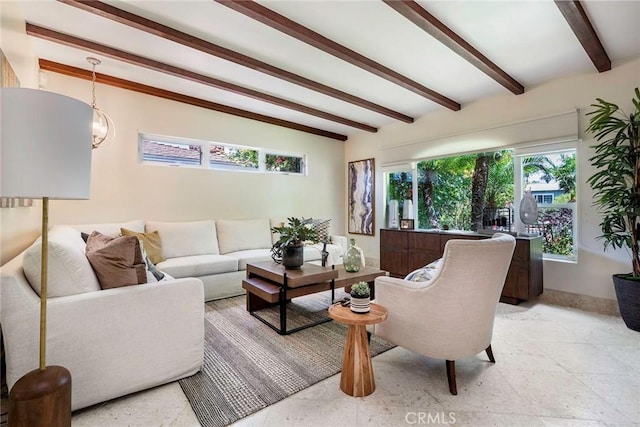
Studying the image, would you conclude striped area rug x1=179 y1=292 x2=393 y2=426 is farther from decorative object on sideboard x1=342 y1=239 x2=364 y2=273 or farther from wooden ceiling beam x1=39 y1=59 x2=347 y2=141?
wooden ceiling beam x1=39 y1=59 x2=347 y2=141

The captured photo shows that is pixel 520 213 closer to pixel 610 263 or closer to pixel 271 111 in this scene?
pixel 610 263

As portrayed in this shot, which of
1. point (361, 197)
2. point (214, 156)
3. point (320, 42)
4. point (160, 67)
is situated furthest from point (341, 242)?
point (160, 67)

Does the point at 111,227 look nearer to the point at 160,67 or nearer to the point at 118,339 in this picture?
the point at 160,67

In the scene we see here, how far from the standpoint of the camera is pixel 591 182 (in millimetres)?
3178

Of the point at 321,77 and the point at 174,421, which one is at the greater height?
the point at 321,77

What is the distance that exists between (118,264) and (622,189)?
429 centimetres

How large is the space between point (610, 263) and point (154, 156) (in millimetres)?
5627

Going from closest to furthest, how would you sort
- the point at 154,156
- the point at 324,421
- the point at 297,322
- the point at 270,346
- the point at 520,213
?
the point at 324,421, the point at 270,346, the point at 297,322, the point at 520,213, the point at 154,156

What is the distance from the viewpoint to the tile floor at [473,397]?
1542 mm

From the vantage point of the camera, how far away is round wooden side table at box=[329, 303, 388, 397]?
1.73 metres

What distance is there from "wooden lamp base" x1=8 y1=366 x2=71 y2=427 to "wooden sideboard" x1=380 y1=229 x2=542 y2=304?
3883mm

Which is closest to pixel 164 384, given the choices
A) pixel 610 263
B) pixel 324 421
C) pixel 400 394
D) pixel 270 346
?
pixel 270 346

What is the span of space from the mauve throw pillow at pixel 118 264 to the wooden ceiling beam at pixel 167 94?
2743 mm

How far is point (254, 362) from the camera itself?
2.11 metres
